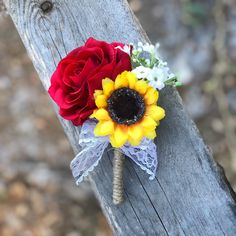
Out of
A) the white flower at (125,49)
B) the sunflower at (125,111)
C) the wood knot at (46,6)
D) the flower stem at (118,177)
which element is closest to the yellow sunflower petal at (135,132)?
the sunflower at (125,111)

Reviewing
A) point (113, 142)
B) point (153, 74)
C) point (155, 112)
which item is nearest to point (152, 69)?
point (153, 74)

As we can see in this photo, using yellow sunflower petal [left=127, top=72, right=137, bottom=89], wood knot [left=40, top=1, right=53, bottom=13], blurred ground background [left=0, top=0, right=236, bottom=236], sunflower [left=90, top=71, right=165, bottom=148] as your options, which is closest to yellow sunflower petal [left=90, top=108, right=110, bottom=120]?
sunflower [left=90, top=71, right=165, bottom=148]

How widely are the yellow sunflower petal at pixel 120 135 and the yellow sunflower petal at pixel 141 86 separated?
0.11 metres

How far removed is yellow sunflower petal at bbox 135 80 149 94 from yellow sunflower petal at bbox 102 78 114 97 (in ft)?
0.23

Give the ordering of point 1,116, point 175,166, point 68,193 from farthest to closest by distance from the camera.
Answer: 1. point 1,116
2. point 68,193
3. point 175,166

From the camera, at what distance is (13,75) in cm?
414

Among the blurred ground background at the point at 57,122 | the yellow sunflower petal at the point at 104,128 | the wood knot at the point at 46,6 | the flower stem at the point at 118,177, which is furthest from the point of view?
the blurred ground background at the point at 57,122

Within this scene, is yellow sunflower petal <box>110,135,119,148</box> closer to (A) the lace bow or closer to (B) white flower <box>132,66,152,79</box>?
(A) the lace bow

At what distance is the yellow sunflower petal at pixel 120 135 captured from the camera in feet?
4.62

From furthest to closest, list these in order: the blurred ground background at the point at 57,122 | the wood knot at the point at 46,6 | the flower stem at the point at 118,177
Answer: the blurred ground background at the point at 57,122
the wood knot at the point at 46,6
the flower stem at the point at 118,177

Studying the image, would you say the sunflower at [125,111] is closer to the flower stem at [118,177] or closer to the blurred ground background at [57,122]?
the flower stem at [118,177]

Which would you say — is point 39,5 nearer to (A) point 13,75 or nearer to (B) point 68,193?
(B) point 68,193

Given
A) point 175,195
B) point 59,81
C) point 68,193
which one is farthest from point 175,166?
point 68,193

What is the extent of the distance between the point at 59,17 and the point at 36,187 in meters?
1.98
